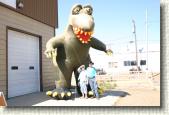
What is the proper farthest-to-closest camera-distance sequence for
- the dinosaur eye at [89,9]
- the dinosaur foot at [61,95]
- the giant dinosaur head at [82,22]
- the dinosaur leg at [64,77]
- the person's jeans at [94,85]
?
the dinosaur leg at [64,77] < the person's jeans at [94,85] < the dinosaur foot at [61,95] < the dinosaur eye at [89,9] < the giant dinosaur head at [82,22]

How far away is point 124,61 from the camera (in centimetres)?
3034

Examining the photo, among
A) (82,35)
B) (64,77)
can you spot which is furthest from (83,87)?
(82,35)

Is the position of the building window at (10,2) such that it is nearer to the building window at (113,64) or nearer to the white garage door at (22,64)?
the white garage door at (22,64)

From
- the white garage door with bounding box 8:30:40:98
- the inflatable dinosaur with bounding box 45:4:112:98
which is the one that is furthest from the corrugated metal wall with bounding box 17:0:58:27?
the inflatable dinosaur with bounding box 45:4:112:98

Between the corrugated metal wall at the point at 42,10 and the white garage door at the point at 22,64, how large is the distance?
85cm

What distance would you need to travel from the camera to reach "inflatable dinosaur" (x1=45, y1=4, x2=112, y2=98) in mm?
11134

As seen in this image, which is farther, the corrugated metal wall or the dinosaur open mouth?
the corrugated metal wall

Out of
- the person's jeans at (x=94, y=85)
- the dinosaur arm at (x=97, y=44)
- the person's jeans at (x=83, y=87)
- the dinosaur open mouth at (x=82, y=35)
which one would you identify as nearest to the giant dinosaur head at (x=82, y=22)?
the dinosaur open mouth at (x=82, y=35)

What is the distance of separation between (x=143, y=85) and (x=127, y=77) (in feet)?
12.7

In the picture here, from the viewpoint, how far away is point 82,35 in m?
11.3

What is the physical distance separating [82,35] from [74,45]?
66cm

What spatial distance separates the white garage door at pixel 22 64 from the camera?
44.9 feet

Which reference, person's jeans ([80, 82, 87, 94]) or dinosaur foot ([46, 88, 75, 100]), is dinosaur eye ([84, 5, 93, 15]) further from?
dinosaur foot ([46, 88, 75, 100])

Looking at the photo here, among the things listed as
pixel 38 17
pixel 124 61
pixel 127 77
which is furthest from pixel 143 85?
pixel 124 61
